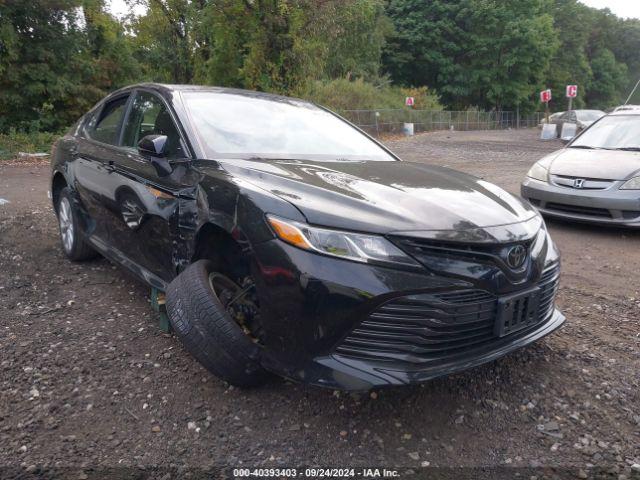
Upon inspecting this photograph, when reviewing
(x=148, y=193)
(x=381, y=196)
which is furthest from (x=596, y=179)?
(x=148, y=193)

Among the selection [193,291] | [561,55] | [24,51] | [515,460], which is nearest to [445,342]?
[515,460]

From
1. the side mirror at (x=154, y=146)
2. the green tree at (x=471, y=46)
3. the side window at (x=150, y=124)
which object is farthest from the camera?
the green tree at (x=471, y=46)

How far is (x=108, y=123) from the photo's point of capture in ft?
13.9

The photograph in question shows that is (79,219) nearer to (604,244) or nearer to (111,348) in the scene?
(111,348)

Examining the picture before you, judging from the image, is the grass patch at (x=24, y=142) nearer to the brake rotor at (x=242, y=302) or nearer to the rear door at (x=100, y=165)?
the rear door at (x=100, y=165)

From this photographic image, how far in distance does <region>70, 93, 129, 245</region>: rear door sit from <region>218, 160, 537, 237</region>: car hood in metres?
1.33

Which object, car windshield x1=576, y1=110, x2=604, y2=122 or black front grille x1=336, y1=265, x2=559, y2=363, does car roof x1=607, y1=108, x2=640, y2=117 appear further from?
car windshield x1=576, y1=110, x2=604, y2=122

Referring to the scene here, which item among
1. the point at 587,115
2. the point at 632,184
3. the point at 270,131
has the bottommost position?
the point at 632,184

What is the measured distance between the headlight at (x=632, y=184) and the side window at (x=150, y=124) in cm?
477

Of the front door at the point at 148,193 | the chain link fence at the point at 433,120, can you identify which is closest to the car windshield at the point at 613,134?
the front door at the point at 148,193

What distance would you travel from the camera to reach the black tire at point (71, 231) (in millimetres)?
4426

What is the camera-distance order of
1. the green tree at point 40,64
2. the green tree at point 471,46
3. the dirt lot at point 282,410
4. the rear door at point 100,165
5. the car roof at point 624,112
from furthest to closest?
the green tree at point 471,46 → the green tree at point 40,64 → the car roof at point 624,112 → the rear door at point 100,165 → the dirt lot at point 282,410

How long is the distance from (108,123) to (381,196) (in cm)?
272

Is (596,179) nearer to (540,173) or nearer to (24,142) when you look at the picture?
(540,173)
